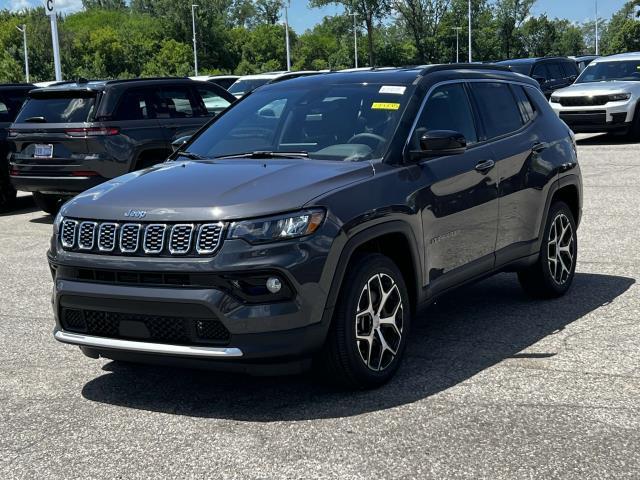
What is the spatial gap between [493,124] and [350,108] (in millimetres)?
1195

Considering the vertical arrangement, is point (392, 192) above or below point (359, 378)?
above

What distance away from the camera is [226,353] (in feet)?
15.4

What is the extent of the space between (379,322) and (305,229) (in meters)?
0.77

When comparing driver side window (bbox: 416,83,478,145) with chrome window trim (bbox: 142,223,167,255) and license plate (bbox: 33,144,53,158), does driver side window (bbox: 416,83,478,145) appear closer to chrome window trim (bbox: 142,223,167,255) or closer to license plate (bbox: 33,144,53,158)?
chrome window trim (bbox: 142,223,167,255)

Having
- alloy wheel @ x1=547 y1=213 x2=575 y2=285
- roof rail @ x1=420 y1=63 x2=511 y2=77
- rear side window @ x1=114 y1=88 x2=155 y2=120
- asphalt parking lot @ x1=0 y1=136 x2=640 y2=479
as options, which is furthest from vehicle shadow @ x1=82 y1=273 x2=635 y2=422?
rear side window @ x1=114 y1=88 x2=155 y2=120

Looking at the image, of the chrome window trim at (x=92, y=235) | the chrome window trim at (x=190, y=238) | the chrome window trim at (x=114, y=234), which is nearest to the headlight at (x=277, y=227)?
the chrome window trim at (x=190, y=238)

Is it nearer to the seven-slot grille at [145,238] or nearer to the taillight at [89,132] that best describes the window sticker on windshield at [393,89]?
the seven-slot grille at [145,238]

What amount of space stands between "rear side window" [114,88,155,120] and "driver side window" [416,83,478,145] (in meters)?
6.78

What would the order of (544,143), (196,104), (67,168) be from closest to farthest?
1. (544,143)
2. (67,168)
3. (196,104)

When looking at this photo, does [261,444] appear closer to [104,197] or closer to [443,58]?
[104,197]

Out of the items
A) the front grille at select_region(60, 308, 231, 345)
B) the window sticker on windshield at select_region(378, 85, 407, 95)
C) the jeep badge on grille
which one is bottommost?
the front grille at select_region(60, 308, 231, 345)

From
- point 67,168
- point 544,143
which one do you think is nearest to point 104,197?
point 544,143

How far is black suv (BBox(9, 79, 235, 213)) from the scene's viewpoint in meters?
12.0

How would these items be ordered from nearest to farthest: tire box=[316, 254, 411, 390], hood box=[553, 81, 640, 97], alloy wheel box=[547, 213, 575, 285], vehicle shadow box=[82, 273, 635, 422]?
1. tire box=[316, 254, 411, 390]
2. vehicle shadow box=[82, 273, 635, 422]
3. alloy wheel box=[547, 213, 575, 285]
4. hood box=[553, 81, 640, 97]
